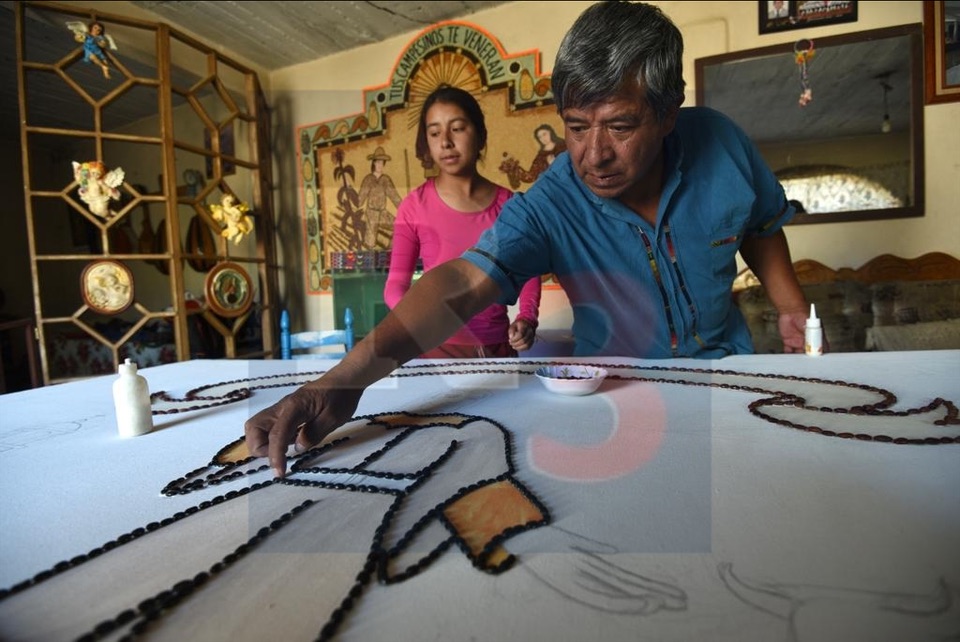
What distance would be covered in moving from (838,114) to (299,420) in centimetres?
A: 342

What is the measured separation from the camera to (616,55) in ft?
3.15

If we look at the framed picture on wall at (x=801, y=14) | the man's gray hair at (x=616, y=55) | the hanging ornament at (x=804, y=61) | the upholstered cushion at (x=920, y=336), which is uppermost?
the framed picture on wall at (x=801, y=14)

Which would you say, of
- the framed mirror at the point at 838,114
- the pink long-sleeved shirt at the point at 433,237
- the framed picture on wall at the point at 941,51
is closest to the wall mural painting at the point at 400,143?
the framed mirror at the point at 838,114

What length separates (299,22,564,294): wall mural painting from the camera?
3.47 meters

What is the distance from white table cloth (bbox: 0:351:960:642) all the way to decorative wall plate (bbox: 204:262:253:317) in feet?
8.99

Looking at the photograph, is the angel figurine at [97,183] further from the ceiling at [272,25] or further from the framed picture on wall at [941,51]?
the framed picture on wall at [941,51]

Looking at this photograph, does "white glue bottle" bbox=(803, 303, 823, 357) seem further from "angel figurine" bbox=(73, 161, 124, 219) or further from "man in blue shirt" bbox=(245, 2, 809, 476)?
"angel figurine" bbox=(73, 161, 124, 219)

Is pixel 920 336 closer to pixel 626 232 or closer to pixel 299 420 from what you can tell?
pixel 626 232

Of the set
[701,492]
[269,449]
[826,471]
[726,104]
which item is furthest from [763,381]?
[726,104]

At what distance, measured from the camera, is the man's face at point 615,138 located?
1.00 meters

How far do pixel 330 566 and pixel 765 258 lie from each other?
4.85 ft

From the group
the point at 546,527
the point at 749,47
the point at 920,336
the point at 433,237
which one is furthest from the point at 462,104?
the point at 920,336

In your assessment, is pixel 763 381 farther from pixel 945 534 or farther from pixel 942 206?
pixel 942 206

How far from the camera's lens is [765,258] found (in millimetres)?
1475
